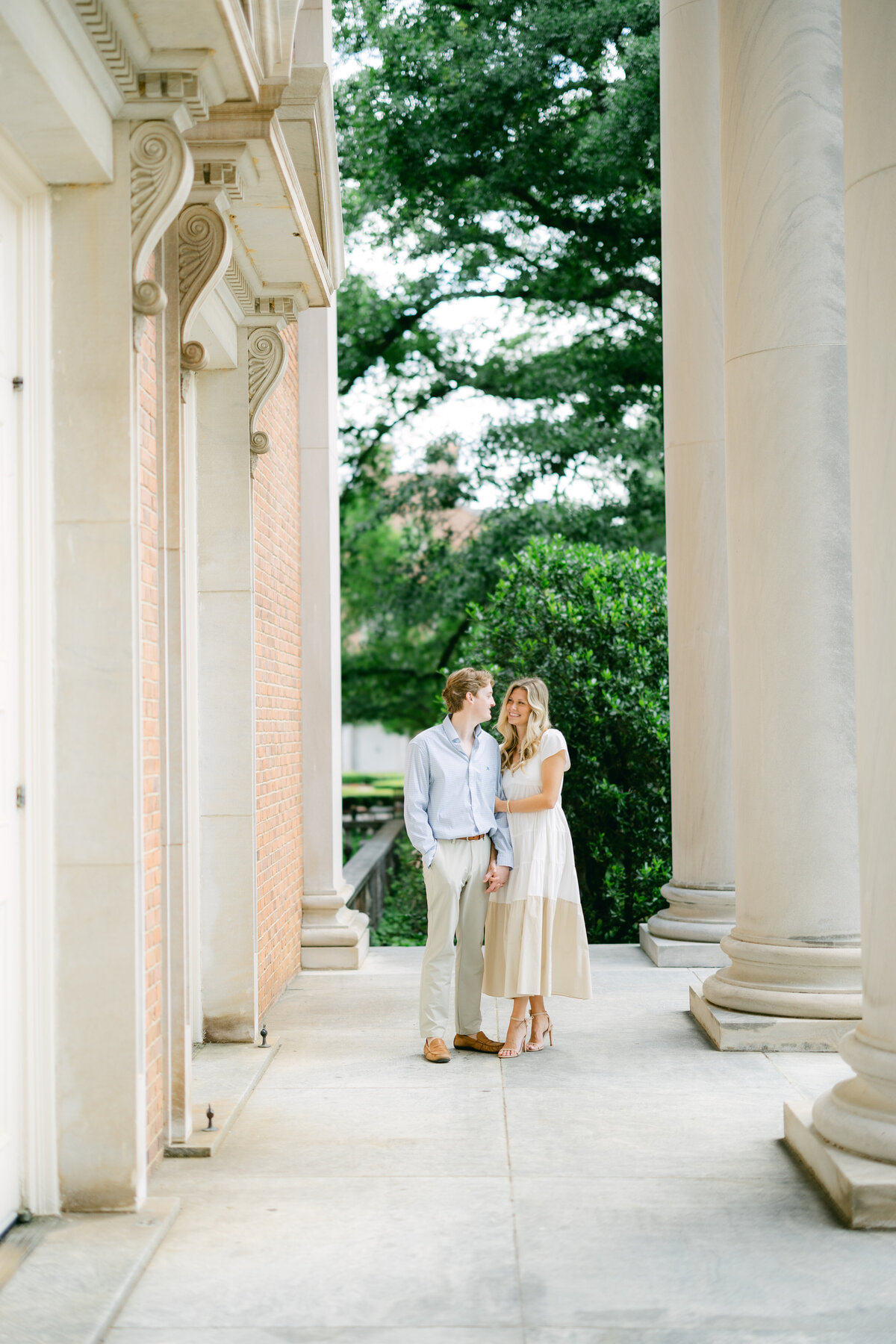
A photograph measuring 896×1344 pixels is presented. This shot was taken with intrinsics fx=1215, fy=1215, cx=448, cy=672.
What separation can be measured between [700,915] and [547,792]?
3281mm

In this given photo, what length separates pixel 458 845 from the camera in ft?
21.7

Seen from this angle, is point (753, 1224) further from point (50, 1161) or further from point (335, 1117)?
point (50, 1161)

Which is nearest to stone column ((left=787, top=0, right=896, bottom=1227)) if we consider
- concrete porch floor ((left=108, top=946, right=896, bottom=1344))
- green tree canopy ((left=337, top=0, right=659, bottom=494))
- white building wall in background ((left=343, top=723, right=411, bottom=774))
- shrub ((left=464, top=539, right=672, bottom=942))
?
concrete porch floor ((left=108, top=946, right=896, bottom=1344))

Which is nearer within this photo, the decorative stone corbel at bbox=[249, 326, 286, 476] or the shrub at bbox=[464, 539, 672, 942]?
the decorative stone corbel at bbox=[249, 326, 286, 476]

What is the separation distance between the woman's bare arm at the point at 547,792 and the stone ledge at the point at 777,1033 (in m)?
1.50

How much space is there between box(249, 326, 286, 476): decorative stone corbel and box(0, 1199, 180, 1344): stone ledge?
166 inches

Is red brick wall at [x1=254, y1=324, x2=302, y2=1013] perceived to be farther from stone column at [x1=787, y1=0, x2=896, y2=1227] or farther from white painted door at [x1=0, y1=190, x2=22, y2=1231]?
stone column at [x1=787, y1=0, x2=896, y2=1227]

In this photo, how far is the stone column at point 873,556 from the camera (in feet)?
14.2

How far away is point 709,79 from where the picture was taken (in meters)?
9.57

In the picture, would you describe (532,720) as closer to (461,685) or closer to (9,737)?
(461,685)

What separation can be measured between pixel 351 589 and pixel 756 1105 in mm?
19829

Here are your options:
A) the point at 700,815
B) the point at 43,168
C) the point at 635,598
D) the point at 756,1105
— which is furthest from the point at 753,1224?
the point at 635,598

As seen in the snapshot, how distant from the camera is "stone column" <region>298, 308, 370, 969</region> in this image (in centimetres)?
932

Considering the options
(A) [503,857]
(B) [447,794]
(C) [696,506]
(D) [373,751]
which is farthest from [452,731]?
(D) [373,751]
